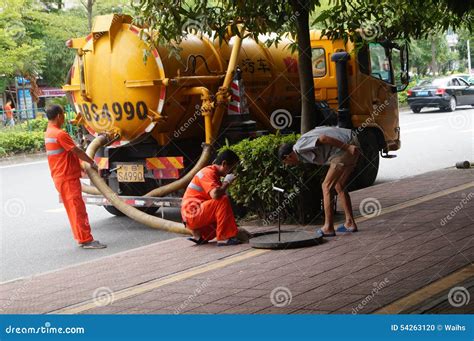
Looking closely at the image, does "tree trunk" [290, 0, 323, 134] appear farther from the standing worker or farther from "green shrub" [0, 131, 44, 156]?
the standing worker

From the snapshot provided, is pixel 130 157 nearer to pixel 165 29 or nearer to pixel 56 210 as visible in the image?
pixel 56 210

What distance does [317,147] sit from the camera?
31.0ft

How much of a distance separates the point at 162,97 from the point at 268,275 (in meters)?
4.12

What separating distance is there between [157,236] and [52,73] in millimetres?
22611

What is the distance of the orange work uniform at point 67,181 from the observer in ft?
34.4

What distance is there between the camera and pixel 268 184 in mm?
10570

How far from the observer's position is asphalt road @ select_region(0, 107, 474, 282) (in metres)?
10.1

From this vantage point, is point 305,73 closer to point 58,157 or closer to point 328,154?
point 328,154

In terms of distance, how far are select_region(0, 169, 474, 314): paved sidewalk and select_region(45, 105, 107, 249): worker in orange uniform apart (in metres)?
0.90

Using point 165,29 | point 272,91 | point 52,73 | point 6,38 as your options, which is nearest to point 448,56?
point 52,73

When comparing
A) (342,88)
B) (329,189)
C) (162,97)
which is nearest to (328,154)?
(329,189)

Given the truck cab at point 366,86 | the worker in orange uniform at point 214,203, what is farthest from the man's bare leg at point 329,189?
the truck cab at point 366,86

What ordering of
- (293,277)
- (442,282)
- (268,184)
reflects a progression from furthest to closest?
(268,184)
(293,277)
(442,282)

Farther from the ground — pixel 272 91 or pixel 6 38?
pixel 6 38
